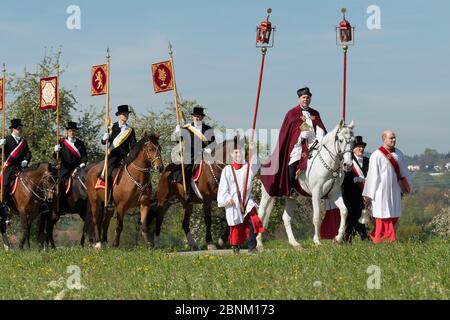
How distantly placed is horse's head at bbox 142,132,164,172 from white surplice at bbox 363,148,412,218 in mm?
5313

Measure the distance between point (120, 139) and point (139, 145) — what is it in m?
1.66

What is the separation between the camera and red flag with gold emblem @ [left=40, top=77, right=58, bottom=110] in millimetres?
24375

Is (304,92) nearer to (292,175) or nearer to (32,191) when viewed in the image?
(292,175)

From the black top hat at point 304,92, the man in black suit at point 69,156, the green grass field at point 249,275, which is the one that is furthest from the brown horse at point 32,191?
the black top hat at point 304,92

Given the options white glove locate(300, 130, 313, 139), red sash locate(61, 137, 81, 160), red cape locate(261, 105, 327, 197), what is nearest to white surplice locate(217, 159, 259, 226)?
red cape locate(261, 105, 327, 197)

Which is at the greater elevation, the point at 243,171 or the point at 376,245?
the point at 243,171

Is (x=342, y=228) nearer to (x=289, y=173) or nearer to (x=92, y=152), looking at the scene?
(x=289, y=173)

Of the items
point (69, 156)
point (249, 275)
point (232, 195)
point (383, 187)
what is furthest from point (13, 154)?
point (249, 275)

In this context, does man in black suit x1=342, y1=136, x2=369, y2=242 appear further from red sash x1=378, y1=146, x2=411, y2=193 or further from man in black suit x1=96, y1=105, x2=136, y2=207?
man in black suit x1=96, y1=105, x2=136, y2=207

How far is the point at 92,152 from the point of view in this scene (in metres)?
35.3

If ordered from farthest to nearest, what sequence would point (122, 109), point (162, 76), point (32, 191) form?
point (32, 191) → point (162, 76) → point (122, 109)

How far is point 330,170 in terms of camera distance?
17.7 m
